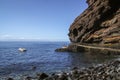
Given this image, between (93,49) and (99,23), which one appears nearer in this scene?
(93,49)

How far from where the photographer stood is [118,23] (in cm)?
5619

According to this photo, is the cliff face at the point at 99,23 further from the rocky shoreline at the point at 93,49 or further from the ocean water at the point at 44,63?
the ocean water at the point at 44,63

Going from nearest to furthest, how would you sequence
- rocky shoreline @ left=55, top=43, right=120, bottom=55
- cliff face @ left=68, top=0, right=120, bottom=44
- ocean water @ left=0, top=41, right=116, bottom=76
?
ocean water @ left=0, top=41, right=116, bottom=76
rocky shoreline @ left=55, top=43, right=120, bottom=55
cliff face @ left=68, top=0, right=120, bottom=44

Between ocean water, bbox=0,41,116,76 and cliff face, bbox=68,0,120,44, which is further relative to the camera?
cliff face, bbox=68,0,120,44

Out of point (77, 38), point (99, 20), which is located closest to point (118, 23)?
point (99, 20)

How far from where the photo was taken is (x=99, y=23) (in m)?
63.7

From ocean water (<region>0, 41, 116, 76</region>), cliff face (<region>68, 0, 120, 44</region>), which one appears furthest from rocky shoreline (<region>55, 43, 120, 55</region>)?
cliff face (<region>68, 0, 120, 44</region>)

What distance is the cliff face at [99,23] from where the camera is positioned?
56.2m

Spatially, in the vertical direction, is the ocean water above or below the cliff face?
below

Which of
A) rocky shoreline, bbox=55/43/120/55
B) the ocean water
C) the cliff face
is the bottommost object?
the ocean water

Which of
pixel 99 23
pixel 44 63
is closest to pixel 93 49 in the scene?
pixel 99 23

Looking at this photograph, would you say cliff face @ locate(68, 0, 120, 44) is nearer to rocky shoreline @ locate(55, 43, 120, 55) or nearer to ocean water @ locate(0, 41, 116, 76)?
rocky shoreline @ locate(55, 43, 120, 55)

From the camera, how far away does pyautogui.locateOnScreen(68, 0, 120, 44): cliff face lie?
56219 millimetres

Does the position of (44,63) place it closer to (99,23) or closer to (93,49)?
(93,49)
